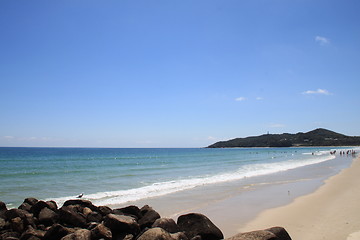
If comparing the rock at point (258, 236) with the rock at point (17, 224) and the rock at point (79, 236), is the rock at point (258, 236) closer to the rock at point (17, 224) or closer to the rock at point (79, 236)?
the rock at point (79, 236)

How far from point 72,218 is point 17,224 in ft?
4.03

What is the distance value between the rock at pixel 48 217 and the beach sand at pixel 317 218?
530cm

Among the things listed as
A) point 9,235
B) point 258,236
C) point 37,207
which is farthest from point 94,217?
point 258,236

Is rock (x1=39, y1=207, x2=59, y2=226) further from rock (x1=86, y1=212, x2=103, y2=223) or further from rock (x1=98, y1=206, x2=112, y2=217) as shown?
rock (x1=98, y1=206, x2=112, y2=217)

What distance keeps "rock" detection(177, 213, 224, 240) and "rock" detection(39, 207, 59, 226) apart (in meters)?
3.22

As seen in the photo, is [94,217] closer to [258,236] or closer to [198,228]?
[198,228]

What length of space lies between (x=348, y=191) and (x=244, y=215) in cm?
783

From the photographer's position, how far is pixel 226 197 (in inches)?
571

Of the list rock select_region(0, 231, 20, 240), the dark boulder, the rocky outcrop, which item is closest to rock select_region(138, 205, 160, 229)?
the rocky outcrop

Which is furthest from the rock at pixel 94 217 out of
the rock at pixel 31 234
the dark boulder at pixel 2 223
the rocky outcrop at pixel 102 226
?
the dark boulder at pixel 2 223

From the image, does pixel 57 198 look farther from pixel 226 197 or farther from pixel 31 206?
pixel 226 197

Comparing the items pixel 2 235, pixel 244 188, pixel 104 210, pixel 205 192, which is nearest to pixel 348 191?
pixel 244 188

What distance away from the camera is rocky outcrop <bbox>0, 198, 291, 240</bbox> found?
5.84 meters

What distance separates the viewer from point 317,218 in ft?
31.6
